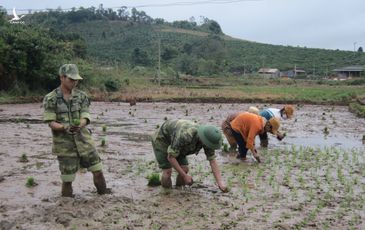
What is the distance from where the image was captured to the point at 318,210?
6.11 metres

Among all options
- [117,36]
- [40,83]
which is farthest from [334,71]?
[40,83]

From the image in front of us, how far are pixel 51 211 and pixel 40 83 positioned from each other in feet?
87.4

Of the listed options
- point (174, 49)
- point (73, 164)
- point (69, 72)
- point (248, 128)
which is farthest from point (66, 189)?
point (174, 49)

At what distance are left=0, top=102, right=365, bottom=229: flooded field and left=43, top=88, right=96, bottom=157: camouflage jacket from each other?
0.68 metres

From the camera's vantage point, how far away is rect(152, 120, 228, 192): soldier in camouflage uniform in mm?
6059

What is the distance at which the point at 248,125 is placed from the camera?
9625 millimetres

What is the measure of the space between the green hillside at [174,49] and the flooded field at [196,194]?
5372cm

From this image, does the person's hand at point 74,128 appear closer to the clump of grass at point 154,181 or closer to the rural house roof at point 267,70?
the clump of grass at point 154,181

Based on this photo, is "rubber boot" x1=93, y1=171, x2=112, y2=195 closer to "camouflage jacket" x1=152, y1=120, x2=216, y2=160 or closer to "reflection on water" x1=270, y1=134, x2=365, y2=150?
"camouflage jacket" x1=152, y1=120, x2=216, y2=160

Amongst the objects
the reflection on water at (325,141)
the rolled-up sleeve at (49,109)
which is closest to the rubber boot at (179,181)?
the rolled-up sleeve at (49,109)

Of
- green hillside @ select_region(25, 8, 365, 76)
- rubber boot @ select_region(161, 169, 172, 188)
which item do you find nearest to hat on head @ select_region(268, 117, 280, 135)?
rubber boot @ select_region(161, 169, 172, 188)

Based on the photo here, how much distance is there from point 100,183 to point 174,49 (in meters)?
68.5

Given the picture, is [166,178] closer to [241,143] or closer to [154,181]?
[154,181]

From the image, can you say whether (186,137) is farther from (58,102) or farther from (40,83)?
(40,83)
